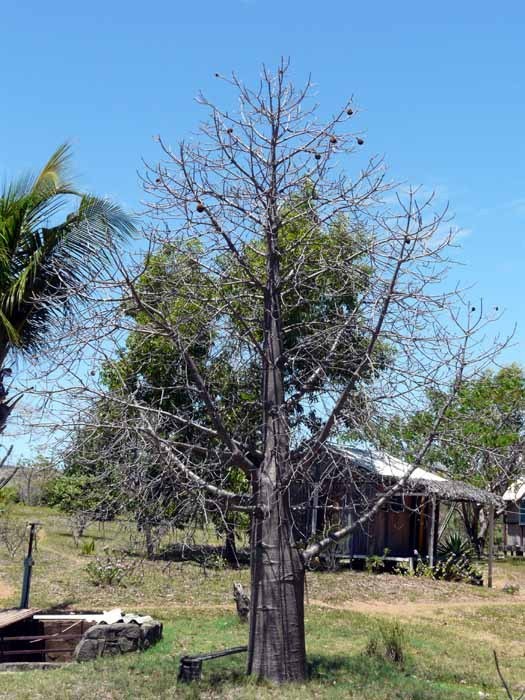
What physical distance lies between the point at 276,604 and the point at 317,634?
16.0 ft

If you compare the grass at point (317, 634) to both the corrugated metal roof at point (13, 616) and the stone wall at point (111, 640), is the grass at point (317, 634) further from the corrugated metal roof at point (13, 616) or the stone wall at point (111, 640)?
the corrugated metal roof at point (13, 616)

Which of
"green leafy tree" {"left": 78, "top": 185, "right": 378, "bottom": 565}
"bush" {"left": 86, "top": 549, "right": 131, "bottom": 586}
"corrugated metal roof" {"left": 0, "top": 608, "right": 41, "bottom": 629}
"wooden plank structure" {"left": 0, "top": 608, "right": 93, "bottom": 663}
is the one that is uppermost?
"green leafy tree" {"left": 78, "top": 185, "right": 378, "bottom": 565}

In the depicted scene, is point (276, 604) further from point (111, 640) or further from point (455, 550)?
point (455, 550)

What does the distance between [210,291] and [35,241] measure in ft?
9.43

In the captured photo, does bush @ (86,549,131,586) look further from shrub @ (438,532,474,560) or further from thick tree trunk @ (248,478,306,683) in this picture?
shrub @ (438,532,474,560)

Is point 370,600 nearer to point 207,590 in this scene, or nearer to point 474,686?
point 207,590

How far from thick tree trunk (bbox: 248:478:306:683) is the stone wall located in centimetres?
281

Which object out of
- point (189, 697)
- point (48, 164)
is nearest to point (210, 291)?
point (48, 164)

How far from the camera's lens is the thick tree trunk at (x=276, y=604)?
7.90m

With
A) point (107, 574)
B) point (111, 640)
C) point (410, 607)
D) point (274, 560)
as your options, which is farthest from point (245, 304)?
point (410, 607)

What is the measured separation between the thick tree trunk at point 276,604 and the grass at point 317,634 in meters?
0.20

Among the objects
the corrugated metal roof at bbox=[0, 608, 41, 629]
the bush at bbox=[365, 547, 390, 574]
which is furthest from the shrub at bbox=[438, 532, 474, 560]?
the corrugated metal roof at bbox=[0, 608, 41, 629]

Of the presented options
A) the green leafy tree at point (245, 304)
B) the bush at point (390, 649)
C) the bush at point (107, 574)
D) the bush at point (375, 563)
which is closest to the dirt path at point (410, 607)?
the bush at point (375, 563)

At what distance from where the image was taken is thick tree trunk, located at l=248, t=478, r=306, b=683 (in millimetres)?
7902
